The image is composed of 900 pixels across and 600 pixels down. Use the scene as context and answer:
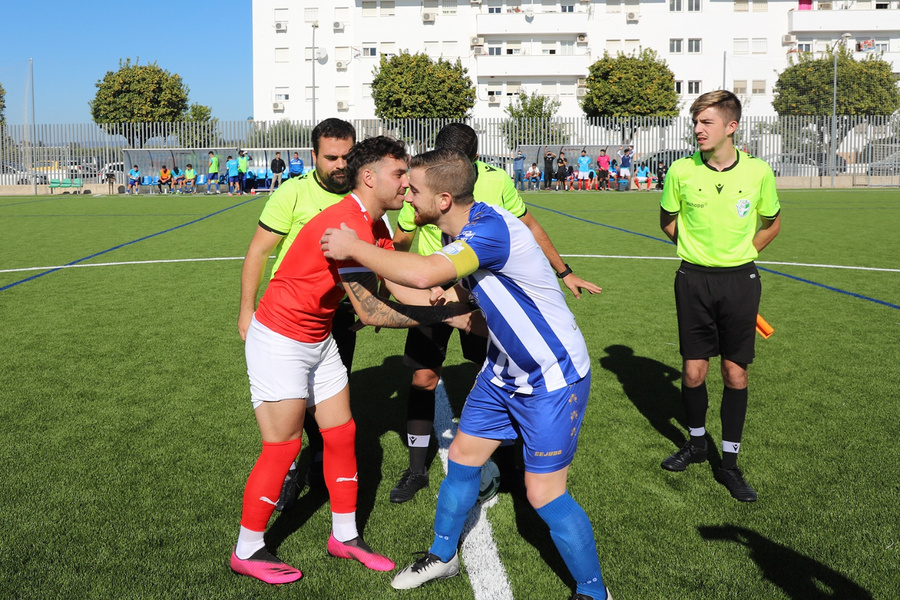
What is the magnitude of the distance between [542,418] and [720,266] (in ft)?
6.72

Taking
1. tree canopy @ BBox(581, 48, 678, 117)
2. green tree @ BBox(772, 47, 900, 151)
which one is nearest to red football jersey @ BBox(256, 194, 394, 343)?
tree canopy @ BBox(581, 48, 678, 117)

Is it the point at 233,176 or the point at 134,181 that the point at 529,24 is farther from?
the point at 134,181

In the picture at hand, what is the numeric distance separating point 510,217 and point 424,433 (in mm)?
1879

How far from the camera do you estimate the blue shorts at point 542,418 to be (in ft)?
9.49

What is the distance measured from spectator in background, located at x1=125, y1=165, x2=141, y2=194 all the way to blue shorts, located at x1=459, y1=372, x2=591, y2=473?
38.0m

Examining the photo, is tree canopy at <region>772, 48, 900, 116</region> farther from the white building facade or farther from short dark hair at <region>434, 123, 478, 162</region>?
short dark hair at <region>434, 123, 478, 162</region>

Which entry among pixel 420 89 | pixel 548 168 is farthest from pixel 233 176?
pixel 420 89

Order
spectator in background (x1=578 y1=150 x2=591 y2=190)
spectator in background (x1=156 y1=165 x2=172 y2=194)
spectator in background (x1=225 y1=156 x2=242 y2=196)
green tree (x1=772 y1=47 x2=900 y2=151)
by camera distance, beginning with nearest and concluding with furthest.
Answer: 1. spectator in background (x1=225 y1=156 x2=242 y2=196)
2. spectator in background (x1=578 y1=150 x2=591 y2=190)
3. spectator in background (x1=156 y1=165 x2=172 y2=194)
4. green tree (x1=772 y1=47 x2=900 y2=151)

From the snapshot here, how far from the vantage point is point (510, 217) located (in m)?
2.99

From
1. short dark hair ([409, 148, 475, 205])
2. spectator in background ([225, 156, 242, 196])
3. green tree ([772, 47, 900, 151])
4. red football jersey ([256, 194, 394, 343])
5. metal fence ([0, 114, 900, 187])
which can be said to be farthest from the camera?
green tree ([772, 47, 900, 151])

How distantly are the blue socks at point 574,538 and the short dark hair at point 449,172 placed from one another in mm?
1290

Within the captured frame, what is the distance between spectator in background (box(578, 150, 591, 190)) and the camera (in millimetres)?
36344

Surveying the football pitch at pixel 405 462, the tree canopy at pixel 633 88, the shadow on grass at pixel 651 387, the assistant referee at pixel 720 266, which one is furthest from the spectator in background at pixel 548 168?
the assistant referee at pixel 720 266

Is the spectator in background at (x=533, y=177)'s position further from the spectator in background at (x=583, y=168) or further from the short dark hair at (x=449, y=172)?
the short dark hair at (x=449, y=172)
